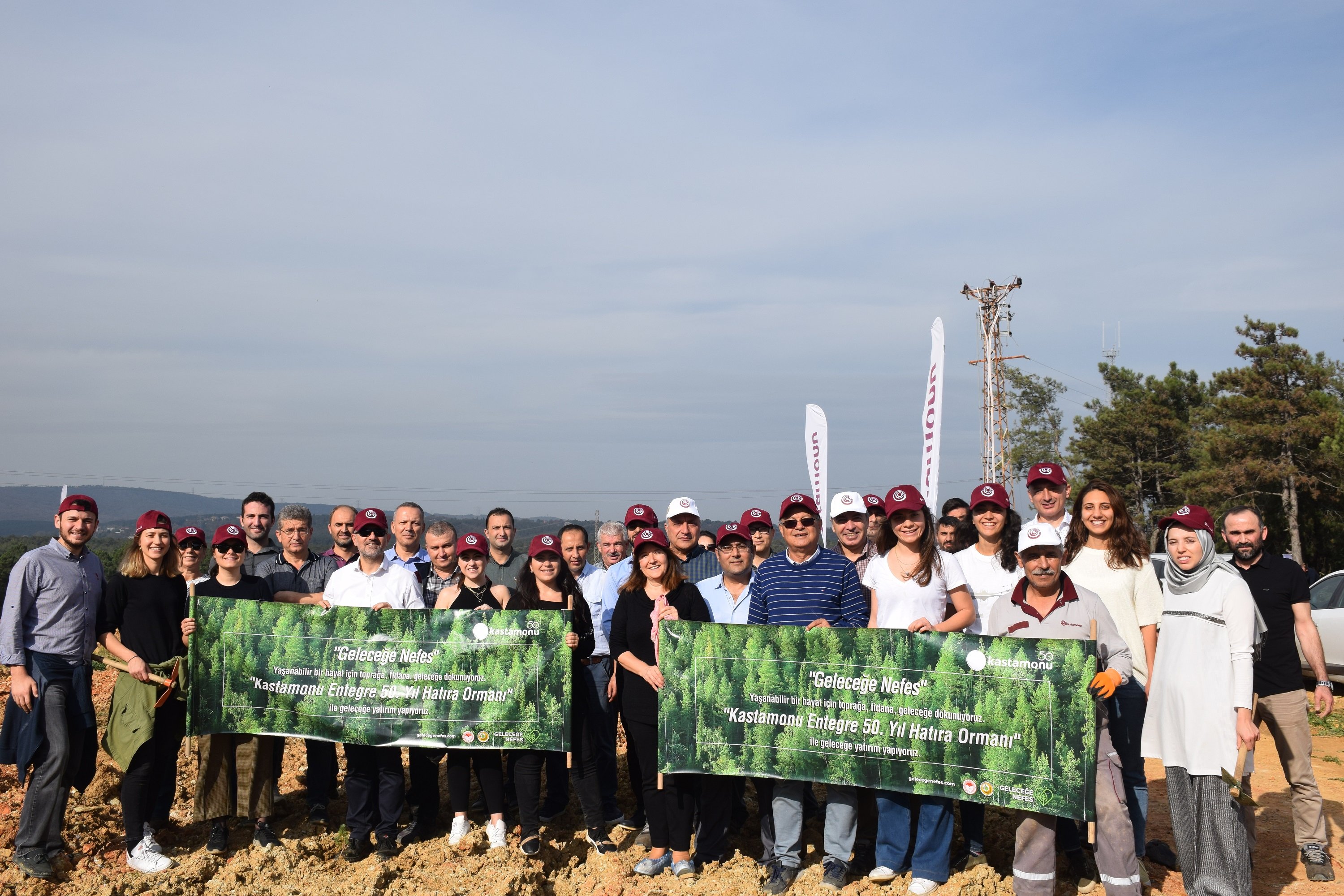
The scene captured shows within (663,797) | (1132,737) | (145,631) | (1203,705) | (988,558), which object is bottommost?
(663,797)

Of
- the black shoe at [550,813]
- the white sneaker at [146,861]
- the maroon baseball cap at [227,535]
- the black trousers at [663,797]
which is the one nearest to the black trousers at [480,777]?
the black shoe at [550,813]

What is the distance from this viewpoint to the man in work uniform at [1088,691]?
4605 mm

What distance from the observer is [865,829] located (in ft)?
18.8

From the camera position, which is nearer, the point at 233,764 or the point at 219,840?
the point at 219,840

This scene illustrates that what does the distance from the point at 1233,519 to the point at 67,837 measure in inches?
284

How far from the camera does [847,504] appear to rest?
239 inches

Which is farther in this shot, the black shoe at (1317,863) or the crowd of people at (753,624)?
the black shoe at (1317,863)

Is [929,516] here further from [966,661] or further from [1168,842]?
[1168,842]

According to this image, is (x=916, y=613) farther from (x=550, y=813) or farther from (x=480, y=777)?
(x=550, y=813)

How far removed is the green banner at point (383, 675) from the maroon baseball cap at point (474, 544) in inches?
15.1

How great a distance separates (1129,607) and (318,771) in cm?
514

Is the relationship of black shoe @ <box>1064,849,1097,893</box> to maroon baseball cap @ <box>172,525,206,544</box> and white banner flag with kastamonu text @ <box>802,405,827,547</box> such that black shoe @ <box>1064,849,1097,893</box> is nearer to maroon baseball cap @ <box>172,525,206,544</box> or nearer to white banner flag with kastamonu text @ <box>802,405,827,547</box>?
maroon baseball cap @ <box>172,525,206,544</box>

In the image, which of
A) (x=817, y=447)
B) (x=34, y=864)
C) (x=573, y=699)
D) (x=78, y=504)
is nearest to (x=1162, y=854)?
(x=573, y=699)

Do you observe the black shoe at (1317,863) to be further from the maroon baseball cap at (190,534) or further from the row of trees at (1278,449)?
the row of trees at (1278,449)
